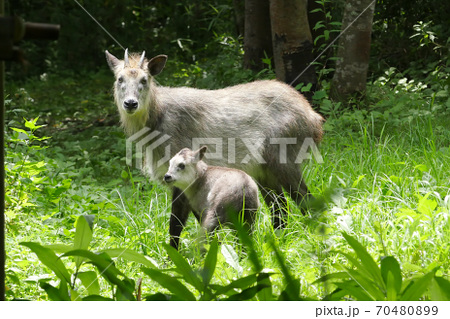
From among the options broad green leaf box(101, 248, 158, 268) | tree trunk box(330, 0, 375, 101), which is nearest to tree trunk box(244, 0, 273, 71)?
tree trunk box(330, 0, 375, 101)

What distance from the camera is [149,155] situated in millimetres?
4703

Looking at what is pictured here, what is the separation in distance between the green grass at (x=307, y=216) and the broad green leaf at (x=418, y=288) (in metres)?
0.24

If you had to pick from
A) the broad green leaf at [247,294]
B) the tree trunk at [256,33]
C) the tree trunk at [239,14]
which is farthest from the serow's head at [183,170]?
the tree trunk at [239,14]

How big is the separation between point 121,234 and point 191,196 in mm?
629

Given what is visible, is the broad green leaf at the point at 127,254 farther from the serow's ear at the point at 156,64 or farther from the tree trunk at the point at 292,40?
the tree trunk at the point at 292,40

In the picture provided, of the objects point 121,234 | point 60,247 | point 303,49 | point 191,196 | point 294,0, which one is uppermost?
point 294,0

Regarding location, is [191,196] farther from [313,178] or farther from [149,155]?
[313,178]

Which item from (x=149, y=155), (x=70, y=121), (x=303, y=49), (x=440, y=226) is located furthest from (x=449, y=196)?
(x=70, y=121)

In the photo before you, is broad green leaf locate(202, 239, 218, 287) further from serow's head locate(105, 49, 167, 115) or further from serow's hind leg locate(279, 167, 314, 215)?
serow's hind leg locate(279, 167, 314, 215)

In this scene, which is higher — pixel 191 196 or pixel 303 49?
pixel 303 49

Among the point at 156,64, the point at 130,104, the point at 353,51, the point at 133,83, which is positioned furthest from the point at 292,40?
the point at 130,104

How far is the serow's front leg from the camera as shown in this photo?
14.5 feet

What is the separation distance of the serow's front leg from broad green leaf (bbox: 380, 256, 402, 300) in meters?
2.52

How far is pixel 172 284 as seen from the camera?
205cm
